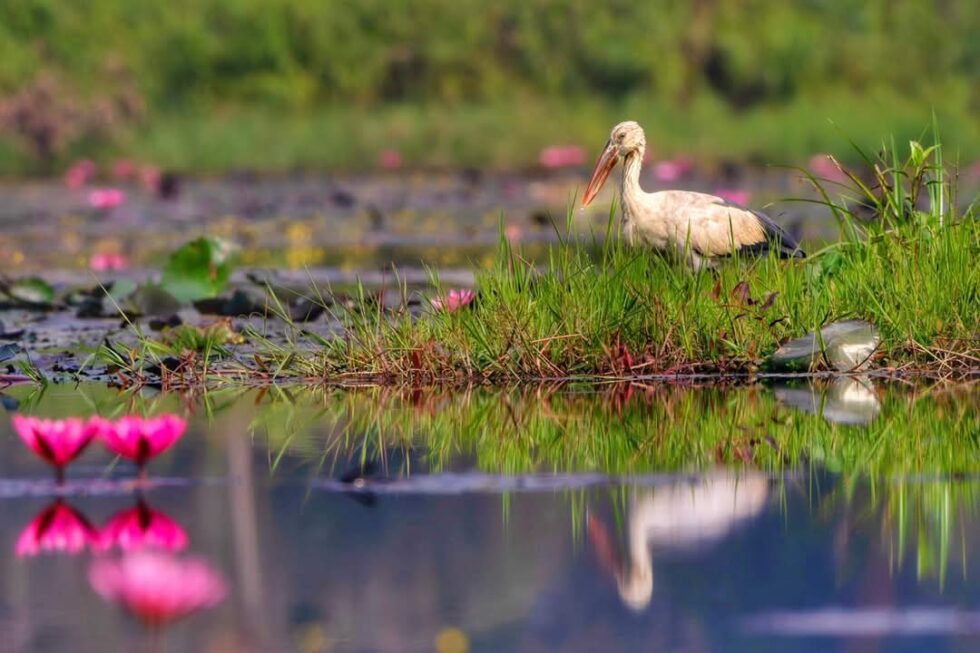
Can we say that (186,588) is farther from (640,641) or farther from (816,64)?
(816,64)

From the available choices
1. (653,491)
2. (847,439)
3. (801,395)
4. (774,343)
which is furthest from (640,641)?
(774,343)

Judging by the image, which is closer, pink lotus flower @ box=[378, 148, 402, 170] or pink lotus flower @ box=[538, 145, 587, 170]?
pink lotus flower @ box=[538, 145, 587, 170]

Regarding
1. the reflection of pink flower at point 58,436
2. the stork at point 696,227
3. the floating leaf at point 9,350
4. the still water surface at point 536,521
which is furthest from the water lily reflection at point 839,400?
the floating leaf at point 9,350

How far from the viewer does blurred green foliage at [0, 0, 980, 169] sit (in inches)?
946

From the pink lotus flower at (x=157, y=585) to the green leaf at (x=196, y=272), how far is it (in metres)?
5.35

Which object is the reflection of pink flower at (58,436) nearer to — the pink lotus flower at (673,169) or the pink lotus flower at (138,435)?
the pink lotus flower at (138,435)

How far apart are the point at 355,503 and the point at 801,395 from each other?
7.94ft

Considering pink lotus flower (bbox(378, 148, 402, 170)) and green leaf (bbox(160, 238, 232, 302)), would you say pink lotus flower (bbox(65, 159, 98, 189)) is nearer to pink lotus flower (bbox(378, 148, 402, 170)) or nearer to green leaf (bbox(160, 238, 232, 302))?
pink lotus flower (bbox(378, 148, 402, 170))

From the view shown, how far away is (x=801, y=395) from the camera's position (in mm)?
7027

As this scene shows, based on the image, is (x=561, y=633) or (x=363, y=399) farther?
(x=363, y=399)

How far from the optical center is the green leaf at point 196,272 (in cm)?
977

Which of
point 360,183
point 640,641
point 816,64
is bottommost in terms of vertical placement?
point 640,641

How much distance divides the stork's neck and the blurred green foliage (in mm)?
14901

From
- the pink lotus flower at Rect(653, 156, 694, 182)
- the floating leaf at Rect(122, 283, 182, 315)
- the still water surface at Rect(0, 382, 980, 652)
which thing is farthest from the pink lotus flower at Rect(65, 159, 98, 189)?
the still water surface at Rect(0, 382, 980, 652)
